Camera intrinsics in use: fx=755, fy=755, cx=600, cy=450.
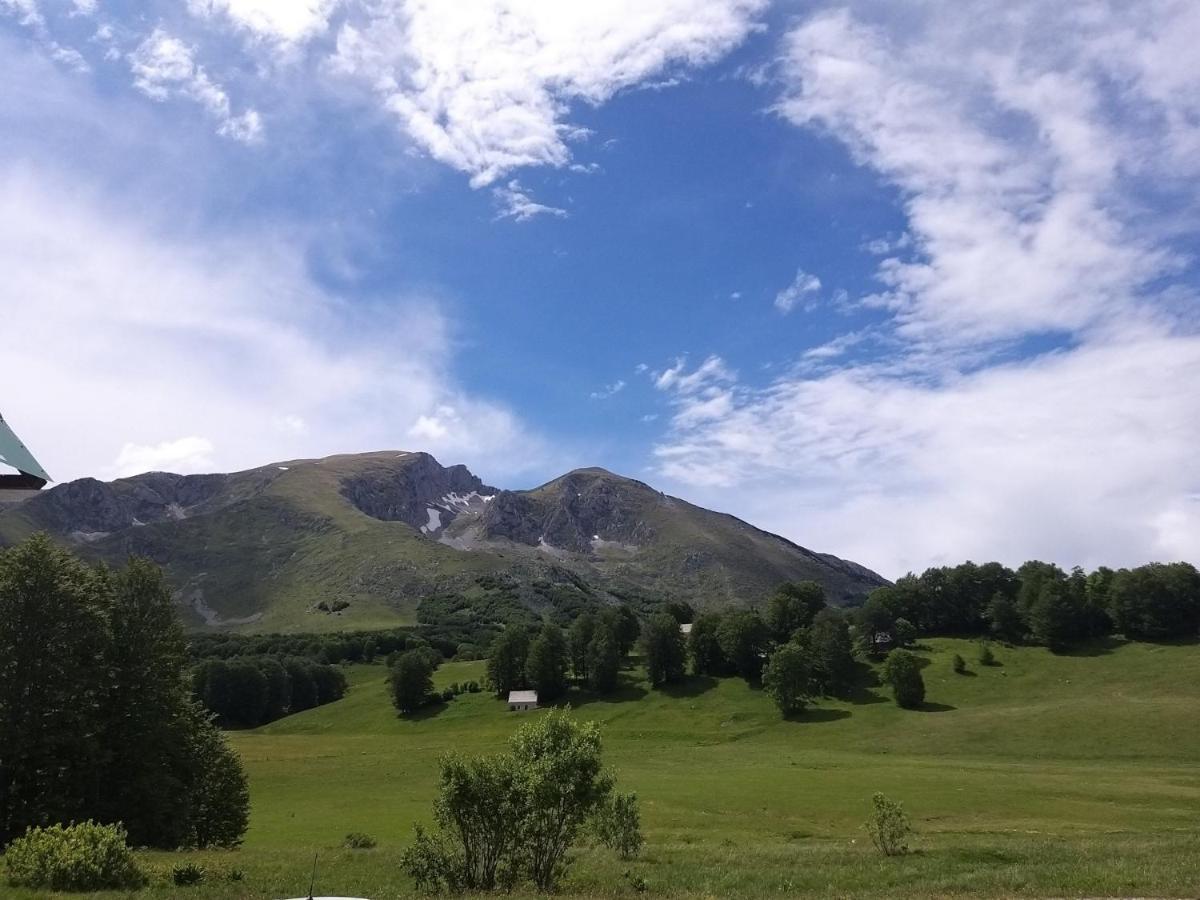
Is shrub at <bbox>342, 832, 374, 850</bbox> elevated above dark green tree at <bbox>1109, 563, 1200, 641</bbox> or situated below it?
below

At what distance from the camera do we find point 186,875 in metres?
24.7

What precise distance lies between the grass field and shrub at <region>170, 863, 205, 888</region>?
85 centimetres

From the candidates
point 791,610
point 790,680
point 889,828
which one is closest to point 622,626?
point 791,610

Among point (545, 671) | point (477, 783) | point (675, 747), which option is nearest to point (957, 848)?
point (477, 783)

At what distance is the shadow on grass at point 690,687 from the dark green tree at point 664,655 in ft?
6.55

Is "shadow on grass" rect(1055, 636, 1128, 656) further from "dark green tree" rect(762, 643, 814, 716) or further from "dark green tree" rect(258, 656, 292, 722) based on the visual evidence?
"dark green tree" rect(258, 656, 292, 722)

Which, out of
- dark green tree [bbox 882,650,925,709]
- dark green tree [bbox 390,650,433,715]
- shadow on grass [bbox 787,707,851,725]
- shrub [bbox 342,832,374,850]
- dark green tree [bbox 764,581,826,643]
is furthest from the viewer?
dark green tree [bbox 764,581,826,643]

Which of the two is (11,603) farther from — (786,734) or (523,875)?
(786,734)

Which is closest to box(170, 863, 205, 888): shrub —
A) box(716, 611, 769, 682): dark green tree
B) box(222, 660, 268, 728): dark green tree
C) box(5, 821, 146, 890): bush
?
box(5, 821, 146, 890): bush

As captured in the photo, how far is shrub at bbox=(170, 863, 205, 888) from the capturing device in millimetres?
24266

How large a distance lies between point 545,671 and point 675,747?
46.3 metres

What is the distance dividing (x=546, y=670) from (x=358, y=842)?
4087 inches

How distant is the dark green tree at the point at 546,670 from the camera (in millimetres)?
143125

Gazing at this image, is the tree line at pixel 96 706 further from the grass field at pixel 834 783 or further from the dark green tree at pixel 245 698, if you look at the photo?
the dark green tree at pixel 245 698
